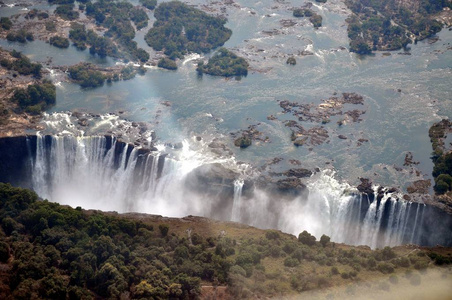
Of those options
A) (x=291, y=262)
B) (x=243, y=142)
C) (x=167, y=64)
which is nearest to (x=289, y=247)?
(x=291, y=262)

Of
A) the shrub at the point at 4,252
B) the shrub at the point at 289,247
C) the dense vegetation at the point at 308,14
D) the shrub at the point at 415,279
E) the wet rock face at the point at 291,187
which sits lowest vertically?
the shrub at the point at 4,252

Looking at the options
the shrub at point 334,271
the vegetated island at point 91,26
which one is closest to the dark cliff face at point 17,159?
the vegetated island at point 91,26

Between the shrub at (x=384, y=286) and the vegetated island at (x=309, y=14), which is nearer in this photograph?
the shrub at (x=384, y=286)

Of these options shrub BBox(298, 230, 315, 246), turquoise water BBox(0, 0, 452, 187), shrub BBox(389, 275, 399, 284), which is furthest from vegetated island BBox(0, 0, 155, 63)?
shrub BBox(389, 275, 399, 284)

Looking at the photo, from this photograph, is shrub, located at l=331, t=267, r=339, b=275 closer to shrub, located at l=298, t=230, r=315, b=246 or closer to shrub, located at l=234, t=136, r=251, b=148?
shrub, located at l=298, t=230, r=315, b=246

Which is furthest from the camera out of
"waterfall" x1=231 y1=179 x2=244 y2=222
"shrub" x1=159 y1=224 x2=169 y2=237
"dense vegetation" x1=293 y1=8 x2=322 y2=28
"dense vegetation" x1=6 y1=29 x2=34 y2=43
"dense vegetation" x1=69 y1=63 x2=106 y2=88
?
"dense vegetation" x1=293 y1=8 x2=322 y2=28

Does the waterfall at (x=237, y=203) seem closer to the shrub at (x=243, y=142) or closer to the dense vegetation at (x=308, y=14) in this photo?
the shrub at (x=243, y=142)
